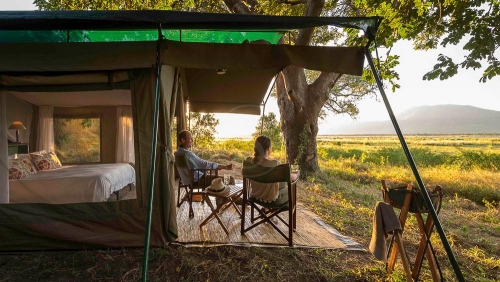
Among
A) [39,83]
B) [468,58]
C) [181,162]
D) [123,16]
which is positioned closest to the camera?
[123,16]

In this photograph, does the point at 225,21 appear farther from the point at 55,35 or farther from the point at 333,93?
the point at 333,93

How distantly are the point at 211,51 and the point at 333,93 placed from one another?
11156mm

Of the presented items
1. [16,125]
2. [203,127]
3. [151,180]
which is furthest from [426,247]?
[203,127]

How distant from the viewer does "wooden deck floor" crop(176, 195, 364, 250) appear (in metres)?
3.13

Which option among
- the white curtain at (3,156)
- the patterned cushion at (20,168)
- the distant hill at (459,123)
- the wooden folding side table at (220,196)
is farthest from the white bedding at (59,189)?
the distant hill at (459,123)

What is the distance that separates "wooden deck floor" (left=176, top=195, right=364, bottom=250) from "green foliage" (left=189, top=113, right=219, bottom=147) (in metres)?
8.30

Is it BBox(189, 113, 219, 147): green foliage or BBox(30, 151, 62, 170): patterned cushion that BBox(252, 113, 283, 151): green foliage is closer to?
BBox(189, 113, 219, 147): green foliage

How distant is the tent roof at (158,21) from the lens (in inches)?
89.0

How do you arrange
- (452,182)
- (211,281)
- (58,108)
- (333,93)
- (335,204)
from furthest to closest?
(333,93) < (452,182) < (58,108) < (335,204) < (211,281)

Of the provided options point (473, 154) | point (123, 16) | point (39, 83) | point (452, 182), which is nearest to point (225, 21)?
point (123, 16)

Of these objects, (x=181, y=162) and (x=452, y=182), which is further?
(x=452, y=182)

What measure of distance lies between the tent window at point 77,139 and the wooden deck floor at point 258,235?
3.28 meters

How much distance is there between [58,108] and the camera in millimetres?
5895

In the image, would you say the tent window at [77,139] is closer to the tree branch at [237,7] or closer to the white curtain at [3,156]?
the white curtain at [3,156]
